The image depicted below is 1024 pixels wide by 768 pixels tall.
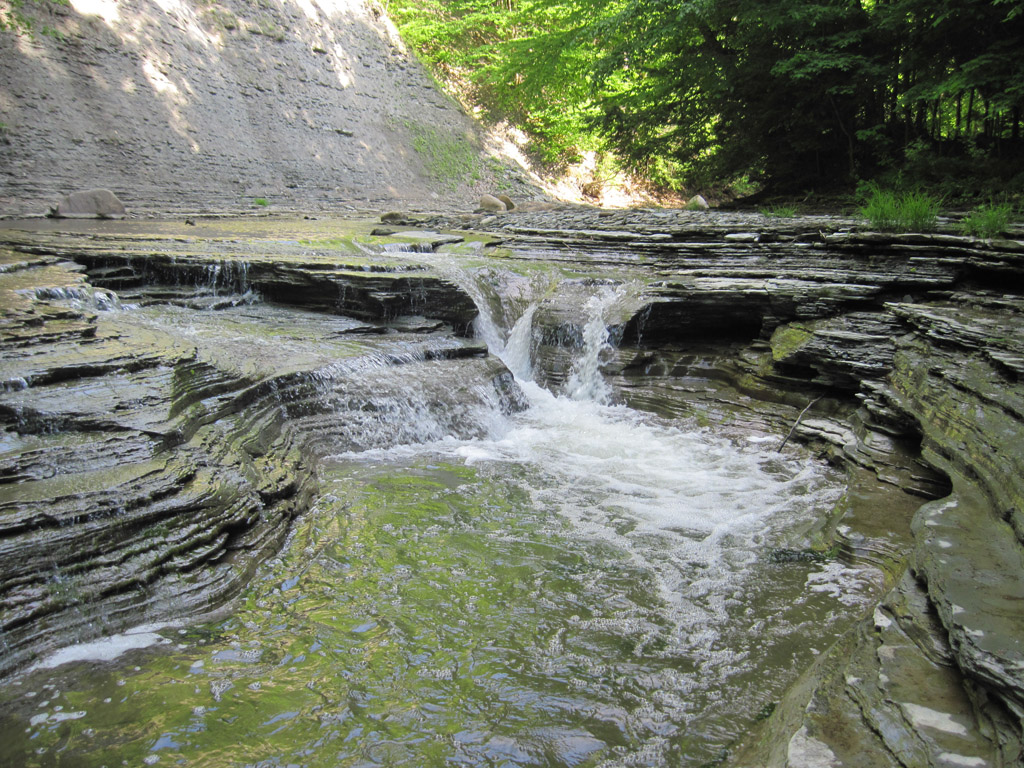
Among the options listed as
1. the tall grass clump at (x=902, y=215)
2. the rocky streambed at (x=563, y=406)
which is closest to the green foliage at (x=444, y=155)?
the rocky streambed at (x=563, y=406)

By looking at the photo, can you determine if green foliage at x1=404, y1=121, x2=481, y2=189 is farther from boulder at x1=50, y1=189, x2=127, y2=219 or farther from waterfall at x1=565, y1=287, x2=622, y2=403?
waterfall at x1=565, y1=287, x2=622, y2=403

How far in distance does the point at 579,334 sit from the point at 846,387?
2666 mm

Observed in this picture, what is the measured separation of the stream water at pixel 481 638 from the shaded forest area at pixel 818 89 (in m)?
7.57

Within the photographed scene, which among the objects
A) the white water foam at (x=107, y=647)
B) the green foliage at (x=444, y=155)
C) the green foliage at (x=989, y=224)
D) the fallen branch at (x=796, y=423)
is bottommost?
the white water foam at (x=107, y=647)

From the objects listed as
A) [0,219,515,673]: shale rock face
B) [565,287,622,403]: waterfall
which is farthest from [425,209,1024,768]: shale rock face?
[0,219,515,673]: shale rock face

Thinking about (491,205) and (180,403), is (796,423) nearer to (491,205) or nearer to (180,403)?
(180,403)

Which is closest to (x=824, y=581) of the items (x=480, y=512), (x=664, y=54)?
(x=480, y=512)

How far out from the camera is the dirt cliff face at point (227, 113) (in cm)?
1278

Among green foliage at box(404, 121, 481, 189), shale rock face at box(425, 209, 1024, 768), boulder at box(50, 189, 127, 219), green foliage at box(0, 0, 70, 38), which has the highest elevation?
green foliage at box(0, 0, 70, 38)

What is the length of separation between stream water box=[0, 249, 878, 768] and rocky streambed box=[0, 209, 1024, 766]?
0.05m

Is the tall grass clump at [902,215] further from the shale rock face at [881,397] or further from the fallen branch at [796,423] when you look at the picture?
the fallen branch at [796,423]

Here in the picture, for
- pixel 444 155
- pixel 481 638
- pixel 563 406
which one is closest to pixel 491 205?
pixel 444 155

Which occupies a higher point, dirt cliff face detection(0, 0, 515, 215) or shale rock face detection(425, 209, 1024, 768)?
dirt cliff face detection(0, 0, 515, 215)

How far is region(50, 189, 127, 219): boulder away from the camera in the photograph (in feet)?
36.4
